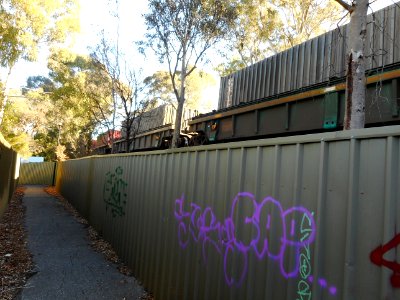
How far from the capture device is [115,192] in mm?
9297

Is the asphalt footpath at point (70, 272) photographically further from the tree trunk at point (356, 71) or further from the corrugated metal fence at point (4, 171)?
the tree trunk at point (356, 71)

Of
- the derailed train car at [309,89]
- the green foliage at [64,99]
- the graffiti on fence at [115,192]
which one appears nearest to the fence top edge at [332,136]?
the derailed train car at [309,89]

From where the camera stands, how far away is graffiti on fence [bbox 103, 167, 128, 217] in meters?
8.50

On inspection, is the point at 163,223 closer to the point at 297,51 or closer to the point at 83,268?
the point at 83,268

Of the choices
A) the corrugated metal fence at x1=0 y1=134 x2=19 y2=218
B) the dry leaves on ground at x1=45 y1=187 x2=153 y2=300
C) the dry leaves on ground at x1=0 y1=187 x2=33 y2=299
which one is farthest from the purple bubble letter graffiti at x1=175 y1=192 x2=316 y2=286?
the corrugated metal fence at x1=0 y1=134 x2=19 y2=218

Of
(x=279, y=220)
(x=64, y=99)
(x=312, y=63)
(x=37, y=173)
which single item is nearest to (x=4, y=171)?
(x=312, y=63)

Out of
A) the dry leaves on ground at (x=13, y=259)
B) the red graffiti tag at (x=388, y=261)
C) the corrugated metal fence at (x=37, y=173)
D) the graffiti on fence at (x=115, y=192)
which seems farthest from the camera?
the corrugated metal fence at (x=37, y=173)

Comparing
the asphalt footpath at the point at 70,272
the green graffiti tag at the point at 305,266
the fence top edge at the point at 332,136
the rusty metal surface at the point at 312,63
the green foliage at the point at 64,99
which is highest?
the green foliage at the point at 64,99

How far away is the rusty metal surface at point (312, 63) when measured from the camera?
641 cm

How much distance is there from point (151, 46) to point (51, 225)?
761 cm

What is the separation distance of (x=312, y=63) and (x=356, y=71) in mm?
4428

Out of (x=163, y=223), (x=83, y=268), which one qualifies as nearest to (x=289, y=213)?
(x=163, y=223)

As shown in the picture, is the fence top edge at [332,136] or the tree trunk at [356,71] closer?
the fence top edge at [332,136]

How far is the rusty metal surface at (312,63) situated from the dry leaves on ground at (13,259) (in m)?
5.68
